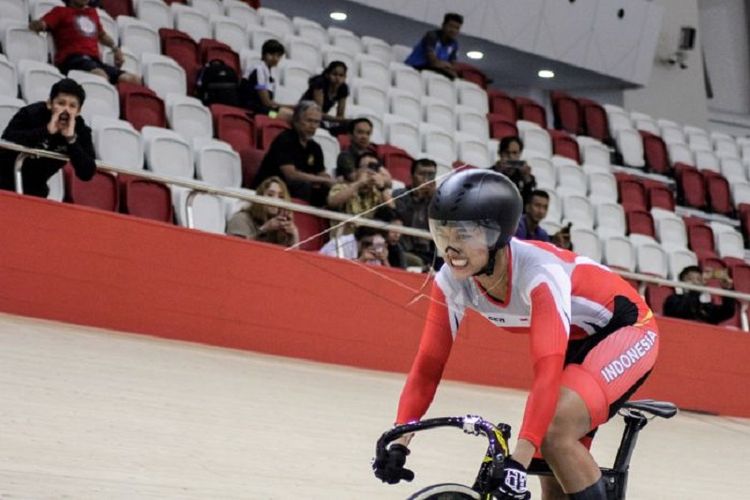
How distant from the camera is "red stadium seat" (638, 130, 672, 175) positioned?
1546 centimetres

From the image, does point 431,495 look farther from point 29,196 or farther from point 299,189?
point 299,189

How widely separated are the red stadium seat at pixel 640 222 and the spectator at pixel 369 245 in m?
5.10

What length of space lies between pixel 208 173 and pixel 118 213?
1.20 metres

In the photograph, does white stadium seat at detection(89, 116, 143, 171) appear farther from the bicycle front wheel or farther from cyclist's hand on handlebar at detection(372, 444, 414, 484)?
the bicycle front wheel

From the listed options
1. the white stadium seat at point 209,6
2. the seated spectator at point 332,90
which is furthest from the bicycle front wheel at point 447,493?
the white stadium seat at point 209,6

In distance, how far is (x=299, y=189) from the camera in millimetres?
8914

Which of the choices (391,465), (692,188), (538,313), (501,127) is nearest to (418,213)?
(501,127)

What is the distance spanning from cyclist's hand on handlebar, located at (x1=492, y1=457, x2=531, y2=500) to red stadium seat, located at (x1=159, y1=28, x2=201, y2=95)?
847 cm

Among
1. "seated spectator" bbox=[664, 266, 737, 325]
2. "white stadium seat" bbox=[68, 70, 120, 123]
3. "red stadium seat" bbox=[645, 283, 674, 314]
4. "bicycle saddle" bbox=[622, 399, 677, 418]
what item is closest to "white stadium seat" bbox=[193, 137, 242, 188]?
"white stadium seat" bbox=[68, 70, 120, 123]

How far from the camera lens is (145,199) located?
845cm

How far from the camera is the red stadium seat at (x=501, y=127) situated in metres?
13.6

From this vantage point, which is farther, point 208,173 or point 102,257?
point 208,173

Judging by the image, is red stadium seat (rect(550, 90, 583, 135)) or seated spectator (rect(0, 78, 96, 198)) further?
red stadium seat (rect(550, 90, 583, 135))

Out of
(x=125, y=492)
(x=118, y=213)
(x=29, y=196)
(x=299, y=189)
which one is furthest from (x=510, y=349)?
(x=125, y=492)
